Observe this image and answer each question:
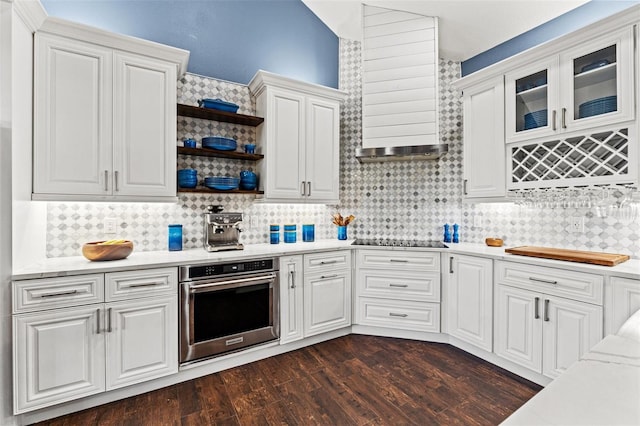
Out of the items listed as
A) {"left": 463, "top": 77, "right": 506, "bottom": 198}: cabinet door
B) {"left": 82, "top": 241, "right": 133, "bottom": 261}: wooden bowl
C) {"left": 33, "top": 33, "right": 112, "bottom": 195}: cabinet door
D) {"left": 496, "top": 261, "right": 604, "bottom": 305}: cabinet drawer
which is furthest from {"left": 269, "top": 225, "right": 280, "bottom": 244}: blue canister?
{"left": 496, "top": 261, "right": 604, "bottom": 305}: cabinet drawer

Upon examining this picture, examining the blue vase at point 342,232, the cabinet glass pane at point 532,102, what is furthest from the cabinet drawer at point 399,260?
the cabinet glass pane at point 532,102

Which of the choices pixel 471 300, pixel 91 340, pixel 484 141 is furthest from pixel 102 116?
pixel 471 300

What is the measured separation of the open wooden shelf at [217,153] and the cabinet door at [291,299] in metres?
1.04

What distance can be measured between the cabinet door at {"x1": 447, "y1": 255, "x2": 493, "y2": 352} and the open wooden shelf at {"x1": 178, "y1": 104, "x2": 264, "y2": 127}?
2326 millimetres

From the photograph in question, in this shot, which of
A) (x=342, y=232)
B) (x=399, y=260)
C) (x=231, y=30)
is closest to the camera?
(x=399, y=260)

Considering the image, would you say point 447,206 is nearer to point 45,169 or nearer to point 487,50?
point 487,50

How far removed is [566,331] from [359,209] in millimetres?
2188

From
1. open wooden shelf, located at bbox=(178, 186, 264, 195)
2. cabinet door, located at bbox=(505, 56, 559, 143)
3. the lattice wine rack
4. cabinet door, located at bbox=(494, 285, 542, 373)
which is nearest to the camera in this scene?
the lattice wine rack

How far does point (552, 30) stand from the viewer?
283 cm

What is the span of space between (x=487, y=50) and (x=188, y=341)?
3949 millimetres

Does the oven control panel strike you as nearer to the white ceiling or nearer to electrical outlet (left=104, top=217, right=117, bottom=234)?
electrical outlet (left=104, top=217, right=117, bottom=234)

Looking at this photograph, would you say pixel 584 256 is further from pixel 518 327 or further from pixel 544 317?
pixel 518 327

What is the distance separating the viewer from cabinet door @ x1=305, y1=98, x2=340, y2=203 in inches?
127

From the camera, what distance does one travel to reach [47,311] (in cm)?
188
